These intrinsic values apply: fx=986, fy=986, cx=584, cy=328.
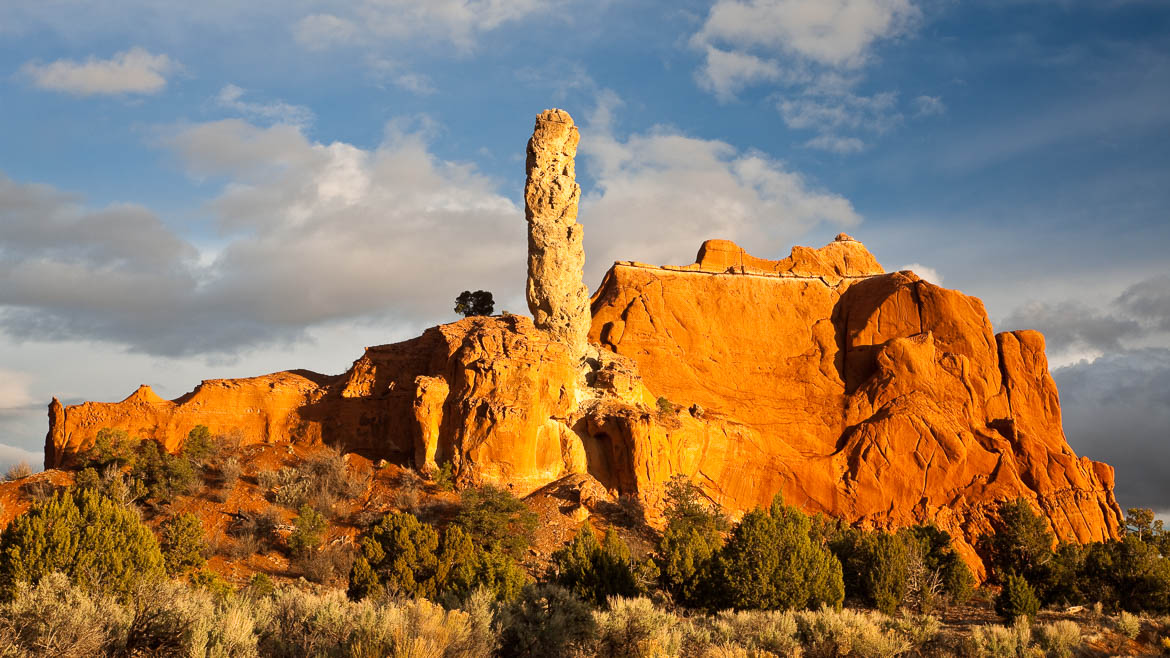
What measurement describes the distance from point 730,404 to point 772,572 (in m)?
26.4

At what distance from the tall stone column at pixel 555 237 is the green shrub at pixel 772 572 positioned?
751 inches

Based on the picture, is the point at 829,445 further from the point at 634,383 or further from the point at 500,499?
the point at 500,499

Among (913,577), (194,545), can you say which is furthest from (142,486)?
(913,577)

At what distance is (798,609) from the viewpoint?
1053 inches

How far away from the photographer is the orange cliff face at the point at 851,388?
155 feet

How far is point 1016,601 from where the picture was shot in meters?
30.7

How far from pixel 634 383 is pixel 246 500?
1779 centimetres

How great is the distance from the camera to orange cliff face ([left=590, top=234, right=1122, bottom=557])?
47.2m

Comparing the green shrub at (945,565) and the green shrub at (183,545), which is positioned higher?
the green shrub at (183,545)

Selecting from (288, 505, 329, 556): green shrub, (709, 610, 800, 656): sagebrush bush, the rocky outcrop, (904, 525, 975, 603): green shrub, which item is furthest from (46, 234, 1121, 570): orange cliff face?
(709, 610, 800, 656): sagebrush bush

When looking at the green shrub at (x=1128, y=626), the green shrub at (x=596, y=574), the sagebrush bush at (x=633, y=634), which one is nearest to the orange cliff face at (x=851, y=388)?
the green shrub at (x=596, y=574)

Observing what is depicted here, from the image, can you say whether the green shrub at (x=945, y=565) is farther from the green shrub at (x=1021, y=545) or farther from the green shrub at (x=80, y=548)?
the green shrub at (x=80, y=548)

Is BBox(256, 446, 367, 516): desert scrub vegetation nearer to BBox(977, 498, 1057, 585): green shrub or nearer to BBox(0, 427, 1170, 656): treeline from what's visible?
BBox(0, 427, 1170, 656): treeline

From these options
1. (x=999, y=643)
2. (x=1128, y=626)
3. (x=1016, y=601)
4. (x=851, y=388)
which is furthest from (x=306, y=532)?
(x=851, y=388)
